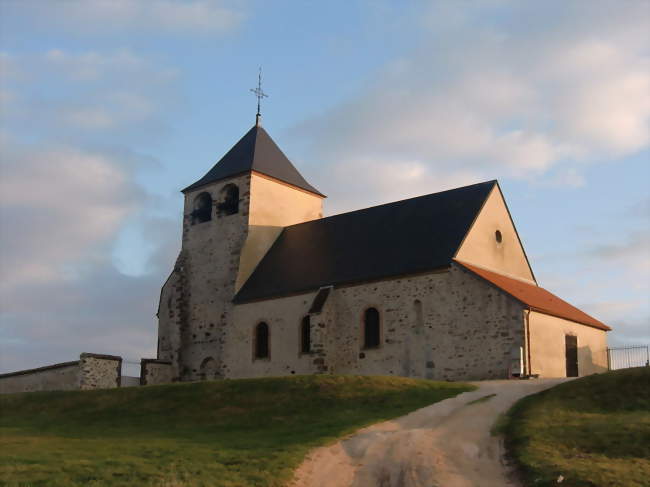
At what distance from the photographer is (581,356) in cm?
2877

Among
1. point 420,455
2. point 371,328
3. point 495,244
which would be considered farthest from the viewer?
point 495,244

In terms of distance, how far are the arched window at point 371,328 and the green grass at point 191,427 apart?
579 cm

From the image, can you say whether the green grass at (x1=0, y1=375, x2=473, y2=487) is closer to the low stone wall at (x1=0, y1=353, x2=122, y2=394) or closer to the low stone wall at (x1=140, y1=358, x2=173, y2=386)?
the low stone wall at (x1=0, y1=353, x2=122, y2=394)

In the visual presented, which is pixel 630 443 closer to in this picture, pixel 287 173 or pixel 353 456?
pixel 353 456

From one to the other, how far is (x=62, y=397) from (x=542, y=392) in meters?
15.0

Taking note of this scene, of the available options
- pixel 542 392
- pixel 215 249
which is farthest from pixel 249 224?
Answer: pixel 542 392

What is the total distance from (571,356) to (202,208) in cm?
1750

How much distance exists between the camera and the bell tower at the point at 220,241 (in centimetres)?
3422

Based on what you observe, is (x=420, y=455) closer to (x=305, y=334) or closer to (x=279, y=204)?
(x=305, y=334)

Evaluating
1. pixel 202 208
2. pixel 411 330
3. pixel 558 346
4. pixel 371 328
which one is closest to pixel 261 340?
pixel 371 328

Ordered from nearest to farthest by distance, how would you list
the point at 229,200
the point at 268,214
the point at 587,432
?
the point at 587,432
the point at 268,214
the point at 229,200

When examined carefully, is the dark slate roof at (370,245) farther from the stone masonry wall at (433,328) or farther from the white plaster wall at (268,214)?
the stone masonry wall at (433,328)

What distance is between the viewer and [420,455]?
1483 cm

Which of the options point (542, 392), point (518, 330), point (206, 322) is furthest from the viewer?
point (206, 322)
